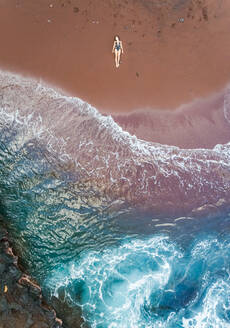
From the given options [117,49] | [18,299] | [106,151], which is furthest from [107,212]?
[117,49]

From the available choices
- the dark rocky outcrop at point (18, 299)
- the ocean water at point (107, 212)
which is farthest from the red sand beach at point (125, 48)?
the dark rocky outcrop at point (18, 299)

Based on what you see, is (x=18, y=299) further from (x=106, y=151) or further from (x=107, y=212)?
(x=106, y=151)

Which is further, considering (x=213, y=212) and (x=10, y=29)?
(x=213, y=212)

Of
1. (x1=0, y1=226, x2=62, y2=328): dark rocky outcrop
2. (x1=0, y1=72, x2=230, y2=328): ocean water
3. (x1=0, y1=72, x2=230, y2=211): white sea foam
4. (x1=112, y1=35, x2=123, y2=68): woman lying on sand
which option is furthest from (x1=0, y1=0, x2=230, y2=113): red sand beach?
(x1=0, y1=226, x2=62, y2=328): dark rocky outcrop

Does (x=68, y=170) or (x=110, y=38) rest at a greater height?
(x=110, y=38)

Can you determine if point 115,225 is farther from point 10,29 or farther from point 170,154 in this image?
point 10,29

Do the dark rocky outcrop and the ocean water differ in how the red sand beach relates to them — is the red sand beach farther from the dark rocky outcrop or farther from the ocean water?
A: the dark rocky outcrop

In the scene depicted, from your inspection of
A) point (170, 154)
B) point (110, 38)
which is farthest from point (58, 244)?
point (110, 38)
